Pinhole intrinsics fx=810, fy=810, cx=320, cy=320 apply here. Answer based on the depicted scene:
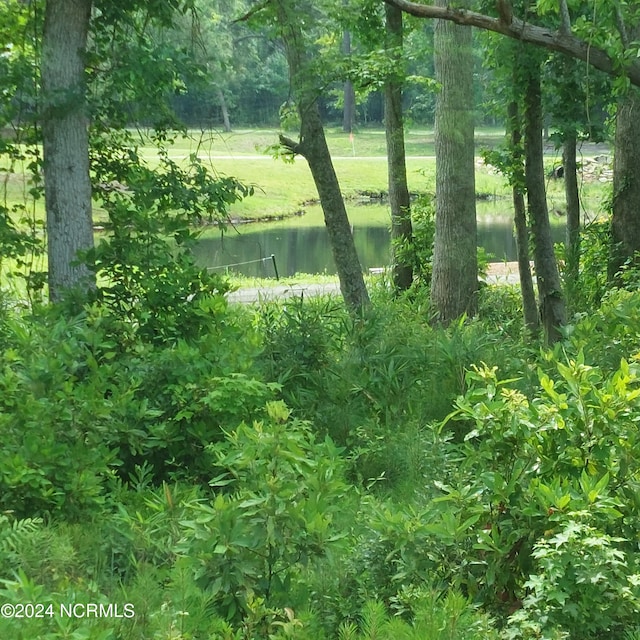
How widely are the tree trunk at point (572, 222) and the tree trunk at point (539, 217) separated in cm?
140

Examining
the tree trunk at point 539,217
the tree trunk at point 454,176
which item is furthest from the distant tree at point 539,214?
the tree trunk at point 454,176

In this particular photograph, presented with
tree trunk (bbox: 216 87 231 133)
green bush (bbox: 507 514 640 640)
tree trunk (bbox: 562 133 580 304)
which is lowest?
green bush (bbox: 507 514 640 640)

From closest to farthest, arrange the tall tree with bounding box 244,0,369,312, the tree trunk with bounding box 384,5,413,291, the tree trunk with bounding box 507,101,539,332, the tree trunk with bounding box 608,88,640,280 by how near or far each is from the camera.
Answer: the tall tree with bounding box 244,0,369,312 → the tree trunk with bounding box 507,101,539,332 → the tree trunk with bounding box 608,88,640,280 → the tree trunk with bounding box 384,5,413,291

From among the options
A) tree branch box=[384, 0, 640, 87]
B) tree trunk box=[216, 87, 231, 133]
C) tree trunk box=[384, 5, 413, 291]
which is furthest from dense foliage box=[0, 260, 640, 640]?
tree trunk box=[384, 5, 413, 291]

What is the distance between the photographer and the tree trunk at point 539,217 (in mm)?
9359

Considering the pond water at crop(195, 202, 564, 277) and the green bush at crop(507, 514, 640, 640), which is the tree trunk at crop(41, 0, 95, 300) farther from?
the pond water at crop(195, 202, 564, 277)

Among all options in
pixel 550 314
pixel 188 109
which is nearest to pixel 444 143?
pixel 550 314

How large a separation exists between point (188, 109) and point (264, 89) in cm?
295

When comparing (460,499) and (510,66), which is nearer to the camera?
(460,499)

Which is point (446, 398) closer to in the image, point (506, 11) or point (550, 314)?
point (506, 11)

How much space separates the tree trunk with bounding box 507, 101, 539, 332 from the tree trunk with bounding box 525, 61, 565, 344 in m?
0.56

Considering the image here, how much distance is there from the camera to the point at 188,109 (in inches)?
335

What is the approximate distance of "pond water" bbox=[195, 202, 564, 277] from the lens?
22797mm

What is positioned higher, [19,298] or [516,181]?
[516,181]
